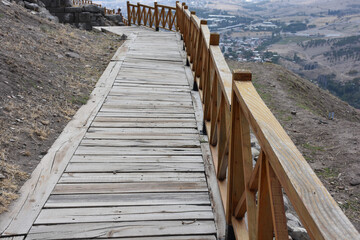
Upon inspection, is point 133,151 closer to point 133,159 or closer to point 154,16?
point 133,159

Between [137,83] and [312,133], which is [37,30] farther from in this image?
[312,133]

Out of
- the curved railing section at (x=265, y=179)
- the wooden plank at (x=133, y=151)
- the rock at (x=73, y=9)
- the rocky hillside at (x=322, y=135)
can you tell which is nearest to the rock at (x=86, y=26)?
the rock at (x=73, y=9)

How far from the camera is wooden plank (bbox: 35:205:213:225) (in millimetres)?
2748

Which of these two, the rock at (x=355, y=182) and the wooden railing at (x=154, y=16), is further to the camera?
the wooden railing at (x=154, y=16)

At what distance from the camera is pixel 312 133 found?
7105 mm

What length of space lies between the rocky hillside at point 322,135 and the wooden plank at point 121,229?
7.73 feet

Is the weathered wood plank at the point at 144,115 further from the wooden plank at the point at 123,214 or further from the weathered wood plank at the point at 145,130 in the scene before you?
the wooden plank at the point at 123,214

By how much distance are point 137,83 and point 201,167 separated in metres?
3.11

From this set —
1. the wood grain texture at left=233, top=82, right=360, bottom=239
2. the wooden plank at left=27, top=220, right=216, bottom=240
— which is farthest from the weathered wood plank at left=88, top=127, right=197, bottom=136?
the wood grain texture at left=233, top=82, right=360, bottom=239

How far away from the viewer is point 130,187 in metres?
3.22

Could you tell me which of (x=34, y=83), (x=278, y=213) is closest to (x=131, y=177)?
(x=278, y=213)

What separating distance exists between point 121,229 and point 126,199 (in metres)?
0.39

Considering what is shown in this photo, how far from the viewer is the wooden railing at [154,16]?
47.3 ft

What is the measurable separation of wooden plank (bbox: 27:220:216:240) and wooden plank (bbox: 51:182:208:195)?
1.47ft
